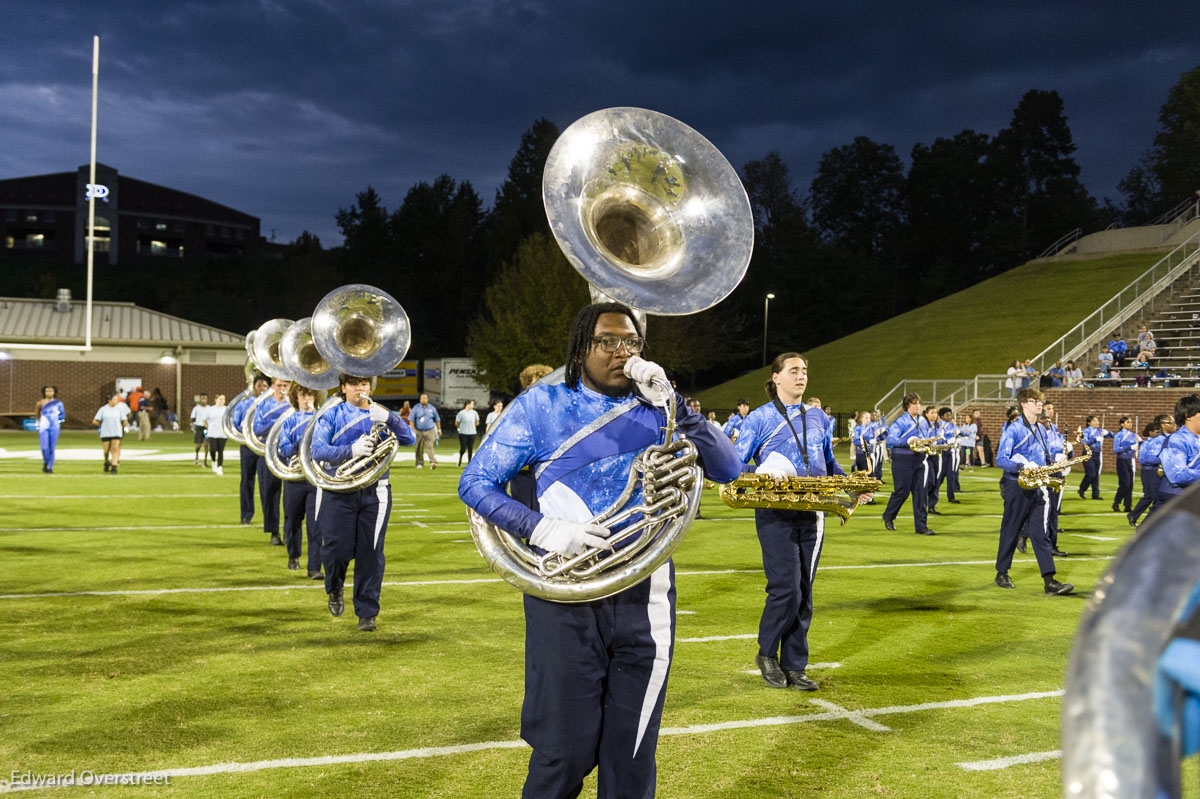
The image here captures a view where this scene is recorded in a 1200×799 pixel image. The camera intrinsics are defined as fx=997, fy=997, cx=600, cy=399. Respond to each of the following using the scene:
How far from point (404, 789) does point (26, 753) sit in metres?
1.81

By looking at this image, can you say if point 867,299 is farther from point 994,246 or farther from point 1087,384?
point 1087,384

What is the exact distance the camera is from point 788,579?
5879mm

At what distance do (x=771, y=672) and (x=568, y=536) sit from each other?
326 cm

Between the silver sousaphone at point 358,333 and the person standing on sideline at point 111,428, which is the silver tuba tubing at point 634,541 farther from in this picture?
the person standing on sideline at point 111,428

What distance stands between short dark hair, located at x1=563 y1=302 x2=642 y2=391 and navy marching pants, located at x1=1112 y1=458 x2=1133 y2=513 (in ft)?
52.4

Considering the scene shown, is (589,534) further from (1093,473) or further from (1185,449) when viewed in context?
(1093,473)

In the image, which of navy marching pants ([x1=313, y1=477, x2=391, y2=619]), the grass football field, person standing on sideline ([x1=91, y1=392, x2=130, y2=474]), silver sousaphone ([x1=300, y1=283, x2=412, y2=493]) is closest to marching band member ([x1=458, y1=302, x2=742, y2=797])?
the grass football field

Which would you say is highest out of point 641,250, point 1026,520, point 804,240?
point 804,240

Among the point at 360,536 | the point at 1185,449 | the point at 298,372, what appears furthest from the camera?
the point at 298,372

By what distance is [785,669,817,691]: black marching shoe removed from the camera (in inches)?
232

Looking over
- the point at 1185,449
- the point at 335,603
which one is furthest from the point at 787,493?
the point at 1185,449

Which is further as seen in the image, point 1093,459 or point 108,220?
point 108,220

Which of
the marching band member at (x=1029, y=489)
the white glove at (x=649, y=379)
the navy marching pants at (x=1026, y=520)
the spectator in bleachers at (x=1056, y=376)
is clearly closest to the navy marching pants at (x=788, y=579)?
the white glove at (x=649, y=379)

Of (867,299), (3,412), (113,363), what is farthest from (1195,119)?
(3,412)
